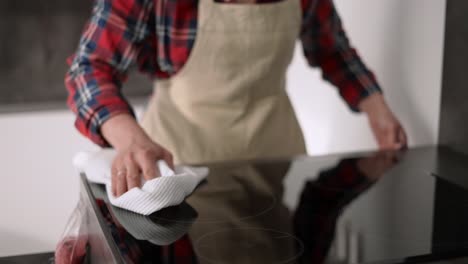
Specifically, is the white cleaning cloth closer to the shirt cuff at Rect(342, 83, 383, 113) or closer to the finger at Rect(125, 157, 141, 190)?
the finger at Rect(125, 157, 141, 190)

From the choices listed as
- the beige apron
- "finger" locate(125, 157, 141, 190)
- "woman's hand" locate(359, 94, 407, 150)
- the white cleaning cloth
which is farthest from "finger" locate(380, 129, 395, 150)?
"finger" locate(125, 157, 141, 190)

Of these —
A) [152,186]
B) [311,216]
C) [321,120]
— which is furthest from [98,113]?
[321,120]

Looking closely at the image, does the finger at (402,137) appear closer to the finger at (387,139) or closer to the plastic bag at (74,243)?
the finger at (387,139)

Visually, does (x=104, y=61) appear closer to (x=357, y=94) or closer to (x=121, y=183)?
(x=121, y=183)

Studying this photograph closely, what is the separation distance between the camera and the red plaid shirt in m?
0.95

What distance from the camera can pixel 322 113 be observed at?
1.51 m

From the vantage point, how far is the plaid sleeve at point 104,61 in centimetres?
94

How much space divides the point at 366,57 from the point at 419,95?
213mm

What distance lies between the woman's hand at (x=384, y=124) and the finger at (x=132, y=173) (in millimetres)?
467

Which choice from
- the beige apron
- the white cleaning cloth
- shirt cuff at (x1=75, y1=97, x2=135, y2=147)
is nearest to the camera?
the white cleaning cloth

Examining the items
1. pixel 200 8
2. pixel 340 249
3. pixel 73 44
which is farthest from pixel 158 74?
pixel 73 44

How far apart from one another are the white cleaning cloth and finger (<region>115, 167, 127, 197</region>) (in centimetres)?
1

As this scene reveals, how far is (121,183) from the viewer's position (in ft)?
2.60

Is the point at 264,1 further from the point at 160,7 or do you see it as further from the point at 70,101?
the point at 70,101
